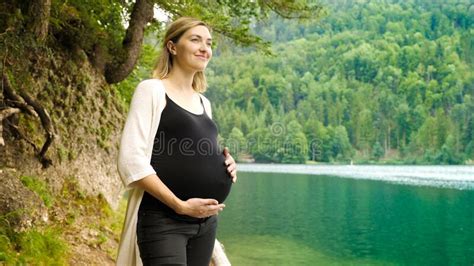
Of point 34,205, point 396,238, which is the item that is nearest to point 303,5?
point 34,205

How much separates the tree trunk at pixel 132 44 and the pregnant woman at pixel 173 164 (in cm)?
478

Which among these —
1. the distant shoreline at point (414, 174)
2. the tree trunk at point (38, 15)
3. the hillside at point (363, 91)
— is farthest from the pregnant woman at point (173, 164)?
the hillside at point (363, 91)

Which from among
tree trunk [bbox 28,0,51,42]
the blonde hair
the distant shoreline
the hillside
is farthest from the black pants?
the hillside

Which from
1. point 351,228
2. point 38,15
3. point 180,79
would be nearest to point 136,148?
point 180,79

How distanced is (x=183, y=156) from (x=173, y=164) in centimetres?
5

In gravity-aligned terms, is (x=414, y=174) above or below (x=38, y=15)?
below

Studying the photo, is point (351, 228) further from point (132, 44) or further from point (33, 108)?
point (33, 108)

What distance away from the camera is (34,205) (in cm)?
443

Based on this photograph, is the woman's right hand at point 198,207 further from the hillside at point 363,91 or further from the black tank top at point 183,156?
the hillside at point 363,91

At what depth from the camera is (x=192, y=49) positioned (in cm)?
219

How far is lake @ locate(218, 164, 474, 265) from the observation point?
525 inches

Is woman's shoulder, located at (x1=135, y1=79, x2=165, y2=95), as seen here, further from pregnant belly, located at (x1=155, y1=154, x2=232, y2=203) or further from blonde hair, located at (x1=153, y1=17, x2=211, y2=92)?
pregnant belly, located at (x1=155, y1=154, x2=232, y2=203)

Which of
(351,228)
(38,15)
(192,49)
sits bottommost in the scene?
(351,228)

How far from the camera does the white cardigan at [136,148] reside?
1.96m
